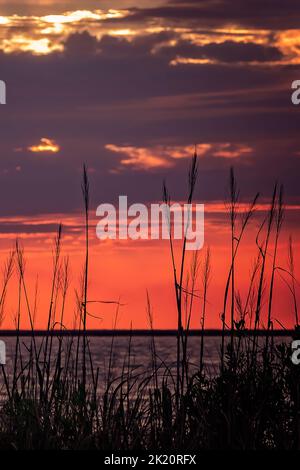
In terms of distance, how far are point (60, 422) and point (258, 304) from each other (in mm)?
1729

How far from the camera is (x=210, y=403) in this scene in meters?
6.45

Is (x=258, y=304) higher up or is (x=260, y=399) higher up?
(x=258, y=304)

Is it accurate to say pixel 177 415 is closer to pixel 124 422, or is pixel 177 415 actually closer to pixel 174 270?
pixel 124 422

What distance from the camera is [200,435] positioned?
6113 mm
